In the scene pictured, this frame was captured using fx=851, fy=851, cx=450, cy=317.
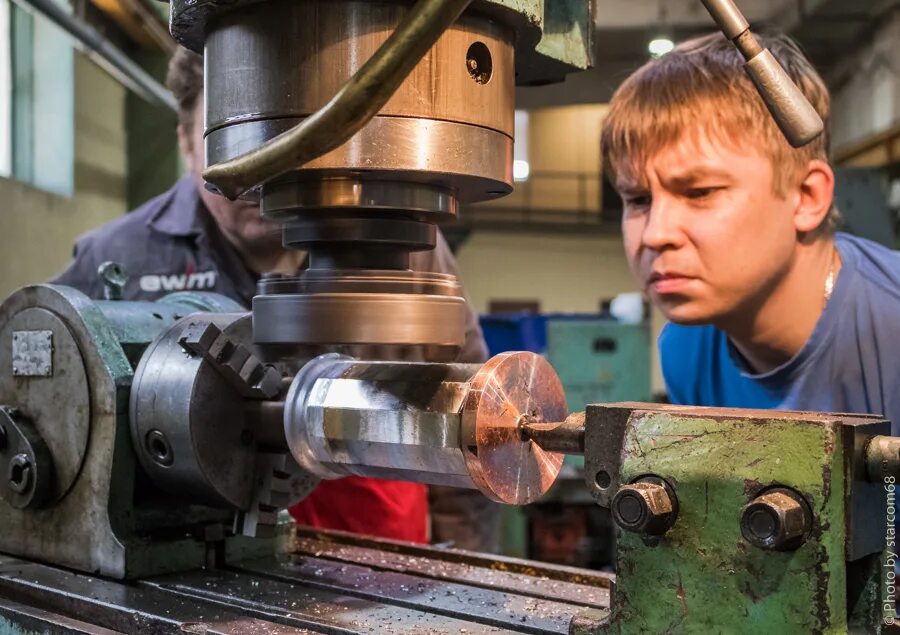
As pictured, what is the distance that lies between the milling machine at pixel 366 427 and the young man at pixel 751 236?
34 cm

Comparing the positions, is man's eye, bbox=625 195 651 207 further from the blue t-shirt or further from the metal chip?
the metal chip

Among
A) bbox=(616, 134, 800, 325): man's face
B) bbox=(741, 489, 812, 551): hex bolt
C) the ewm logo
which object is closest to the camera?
bbox=(741, 489, 812, 551): hex bolt

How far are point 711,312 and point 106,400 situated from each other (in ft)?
2.46

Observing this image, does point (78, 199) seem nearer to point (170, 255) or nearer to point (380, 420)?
point (170, 255)

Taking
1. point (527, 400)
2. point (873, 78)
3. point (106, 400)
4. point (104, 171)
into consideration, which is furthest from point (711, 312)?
point (873, 78)

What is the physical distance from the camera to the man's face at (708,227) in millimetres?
1084

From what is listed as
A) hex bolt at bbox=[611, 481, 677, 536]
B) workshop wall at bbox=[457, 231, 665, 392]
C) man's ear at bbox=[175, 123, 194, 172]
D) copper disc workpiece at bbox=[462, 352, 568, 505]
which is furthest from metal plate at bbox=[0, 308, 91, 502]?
workshop wall at bbox=[457, 231, 665, 392]

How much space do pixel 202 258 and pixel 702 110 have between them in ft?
3.48

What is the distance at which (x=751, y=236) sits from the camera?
110 cm

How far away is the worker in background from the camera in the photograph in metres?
1.68

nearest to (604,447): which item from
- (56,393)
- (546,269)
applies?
(56,393)

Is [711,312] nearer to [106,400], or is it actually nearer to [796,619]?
[796,619]

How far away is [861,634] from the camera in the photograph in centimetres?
58

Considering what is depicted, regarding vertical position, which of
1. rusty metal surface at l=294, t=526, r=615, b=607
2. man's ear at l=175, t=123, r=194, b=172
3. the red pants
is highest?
man's ear at l=175, t=123, r=194, b=172
